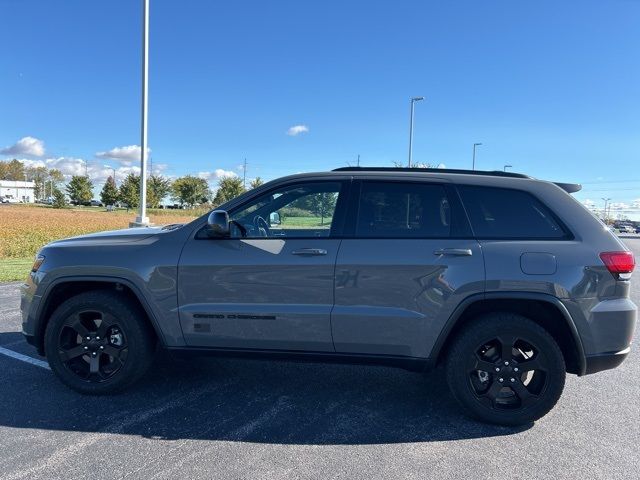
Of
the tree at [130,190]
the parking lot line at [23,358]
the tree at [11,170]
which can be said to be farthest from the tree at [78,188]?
the parking lot line at [23,358]

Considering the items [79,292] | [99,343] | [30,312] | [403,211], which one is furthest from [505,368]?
[30,312]

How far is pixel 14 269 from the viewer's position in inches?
434

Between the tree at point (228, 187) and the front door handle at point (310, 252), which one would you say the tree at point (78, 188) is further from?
the front door handle at point (310, 252)

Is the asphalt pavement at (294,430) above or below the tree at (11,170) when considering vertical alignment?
below

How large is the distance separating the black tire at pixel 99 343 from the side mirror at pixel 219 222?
1006 mm

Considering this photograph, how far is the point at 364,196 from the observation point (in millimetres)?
3557

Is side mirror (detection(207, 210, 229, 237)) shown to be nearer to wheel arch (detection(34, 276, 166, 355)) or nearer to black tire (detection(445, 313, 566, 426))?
wheel arch (detection(34, 276, 166, 355))

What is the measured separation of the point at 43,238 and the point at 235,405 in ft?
54.8

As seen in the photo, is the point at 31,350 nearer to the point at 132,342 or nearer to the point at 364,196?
the point at 132,342

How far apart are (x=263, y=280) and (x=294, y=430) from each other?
1.07 m

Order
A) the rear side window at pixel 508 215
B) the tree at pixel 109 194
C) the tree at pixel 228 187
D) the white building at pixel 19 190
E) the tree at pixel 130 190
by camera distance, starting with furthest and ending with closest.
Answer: the white building at pixel 19 190, the tree at pixel 109 194, the tree at pixel 130 190, the tree at pixel 228 187, the rear side window at pixel 508 215

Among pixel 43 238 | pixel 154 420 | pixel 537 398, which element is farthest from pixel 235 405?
pixel 43 238

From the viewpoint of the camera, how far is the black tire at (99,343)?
3.70 metres

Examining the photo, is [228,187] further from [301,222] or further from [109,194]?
[301,222]
